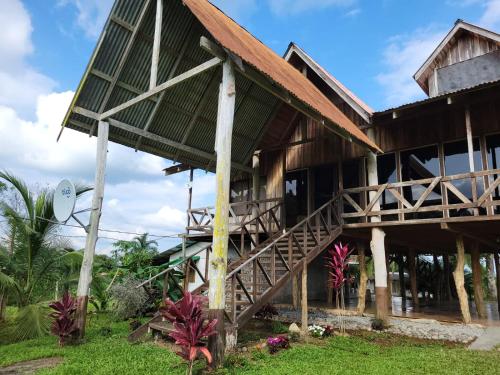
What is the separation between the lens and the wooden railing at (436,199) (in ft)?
26.7

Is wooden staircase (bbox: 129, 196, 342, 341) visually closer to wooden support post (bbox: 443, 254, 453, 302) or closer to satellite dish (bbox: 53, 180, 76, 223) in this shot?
satellite dish (bbox: 53, 180, 76, 223)

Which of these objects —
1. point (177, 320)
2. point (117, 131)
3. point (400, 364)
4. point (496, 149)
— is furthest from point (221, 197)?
point (496, 149)

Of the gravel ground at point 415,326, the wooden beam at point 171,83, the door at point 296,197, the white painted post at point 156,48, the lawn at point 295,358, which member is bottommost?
the lawn at point 295,358

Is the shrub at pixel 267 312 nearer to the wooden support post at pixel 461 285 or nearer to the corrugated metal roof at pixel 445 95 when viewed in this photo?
the wooden support post at pixel 461 285

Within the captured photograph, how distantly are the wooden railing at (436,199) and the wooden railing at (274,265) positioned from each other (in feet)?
2.78

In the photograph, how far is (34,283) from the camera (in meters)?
8.43

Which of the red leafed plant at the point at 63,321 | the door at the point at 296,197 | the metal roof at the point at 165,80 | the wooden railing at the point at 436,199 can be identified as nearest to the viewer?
the red leafed plant at the point at 63,321

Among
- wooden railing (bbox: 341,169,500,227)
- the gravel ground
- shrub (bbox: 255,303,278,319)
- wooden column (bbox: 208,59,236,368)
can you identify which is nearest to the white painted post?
wooden column (bbox: 208,59,236,368)

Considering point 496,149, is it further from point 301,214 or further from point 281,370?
point 281,370

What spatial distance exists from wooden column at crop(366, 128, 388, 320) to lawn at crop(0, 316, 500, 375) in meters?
1.57

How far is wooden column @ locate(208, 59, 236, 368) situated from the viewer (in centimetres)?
563

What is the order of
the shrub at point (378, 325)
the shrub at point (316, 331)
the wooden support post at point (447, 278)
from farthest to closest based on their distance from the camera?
1. the wooden support post at point (447, 278)
2. the shrub at point (378, 325)
3. the shrub at point (316, 331)

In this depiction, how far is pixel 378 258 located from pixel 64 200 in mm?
7473

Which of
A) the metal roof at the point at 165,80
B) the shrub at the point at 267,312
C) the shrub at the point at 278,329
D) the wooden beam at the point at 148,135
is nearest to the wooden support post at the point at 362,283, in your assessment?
the shrub at the point at 267,312
